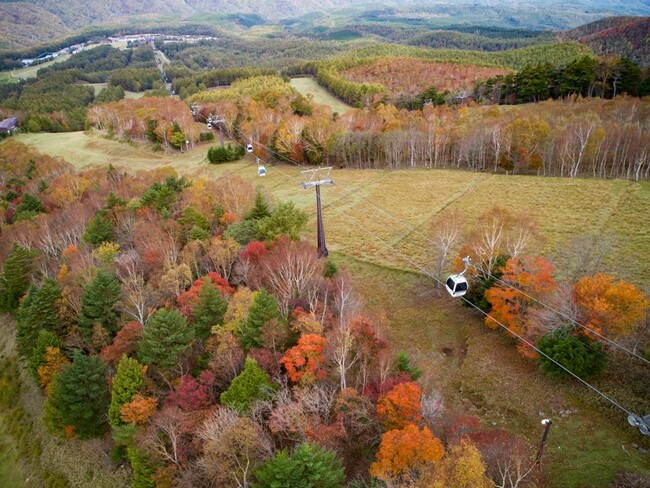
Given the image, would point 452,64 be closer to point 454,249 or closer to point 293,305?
point 454,249

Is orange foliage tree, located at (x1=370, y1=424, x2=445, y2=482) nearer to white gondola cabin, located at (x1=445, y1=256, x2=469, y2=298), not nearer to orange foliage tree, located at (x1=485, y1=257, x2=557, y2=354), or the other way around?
white gondola cabin, located at (x1=445, y1=256, x2=469, y2=298)

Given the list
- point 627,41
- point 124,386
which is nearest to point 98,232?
point 124,386

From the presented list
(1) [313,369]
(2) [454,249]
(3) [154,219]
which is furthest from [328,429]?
(3) [154,219]

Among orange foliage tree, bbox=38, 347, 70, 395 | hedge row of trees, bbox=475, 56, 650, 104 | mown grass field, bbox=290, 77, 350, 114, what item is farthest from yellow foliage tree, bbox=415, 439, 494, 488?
mown grass field, bbox=290, 77, 350, 114

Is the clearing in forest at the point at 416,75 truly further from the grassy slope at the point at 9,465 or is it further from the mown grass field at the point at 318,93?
the grassy slope at the point at 9,465

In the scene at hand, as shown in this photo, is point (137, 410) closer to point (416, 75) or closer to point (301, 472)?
point (301, 472)

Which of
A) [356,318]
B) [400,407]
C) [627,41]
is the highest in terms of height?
[627,41]

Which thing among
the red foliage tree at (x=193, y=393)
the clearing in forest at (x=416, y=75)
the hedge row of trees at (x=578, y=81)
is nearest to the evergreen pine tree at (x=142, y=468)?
the red foliage tree at (x=193, y=393)
